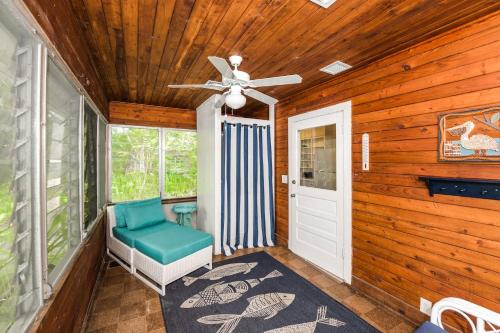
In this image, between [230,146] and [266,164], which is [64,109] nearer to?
[230,146]

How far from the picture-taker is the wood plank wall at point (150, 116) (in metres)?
3.84

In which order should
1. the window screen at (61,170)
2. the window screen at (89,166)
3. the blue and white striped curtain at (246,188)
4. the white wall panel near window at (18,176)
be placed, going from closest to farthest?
the white wall panel near window at (18,176)
the window screen at (61,170)
the window screen at (89,166)
the blue and white striped curtain at (246,188)

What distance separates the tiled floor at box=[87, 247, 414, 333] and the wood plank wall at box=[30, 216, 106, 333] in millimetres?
172

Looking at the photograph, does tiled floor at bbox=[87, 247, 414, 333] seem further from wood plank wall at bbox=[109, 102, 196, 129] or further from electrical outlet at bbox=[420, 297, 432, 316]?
wood plank wall at bbox=[109, 102, 196, 129]

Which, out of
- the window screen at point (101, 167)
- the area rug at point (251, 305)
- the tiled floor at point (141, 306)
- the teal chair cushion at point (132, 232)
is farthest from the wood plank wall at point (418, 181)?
the window screen at point (101, 167)

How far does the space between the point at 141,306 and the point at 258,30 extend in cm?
277

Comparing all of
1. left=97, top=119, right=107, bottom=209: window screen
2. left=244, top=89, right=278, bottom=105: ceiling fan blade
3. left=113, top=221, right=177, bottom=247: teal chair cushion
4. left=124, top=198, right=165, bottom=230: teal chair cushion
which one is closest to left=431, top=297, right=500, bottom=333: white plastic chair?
left=244, top=89, right=278, bottom=105: ceiling fan blade

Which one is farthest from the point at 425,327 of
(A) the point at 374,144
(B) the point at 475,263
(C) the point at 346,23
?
(C) the point at 346,23

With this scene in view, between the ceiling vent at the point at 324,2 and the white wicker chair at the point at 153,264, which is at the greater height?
the ceiling vent at the point at 324,2

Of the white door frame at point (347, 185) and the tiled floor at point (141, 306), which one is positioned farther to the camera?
the white door frame at point (347, 185)

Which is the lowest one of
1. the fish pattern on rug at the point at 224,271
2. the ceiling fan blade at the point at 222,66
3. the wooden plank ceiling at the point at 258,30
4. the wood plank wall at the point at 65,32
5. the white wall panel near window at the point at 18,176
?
the fish pattern on rug at the point at 224,271

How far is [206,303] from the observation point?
2.25m

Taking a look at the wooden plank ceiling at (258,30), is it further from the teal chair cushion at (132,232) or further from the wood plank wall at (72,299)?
the teal chair cushion at (132,232)

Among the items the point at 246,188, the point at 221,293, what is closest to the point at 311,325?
the point at 221,293
